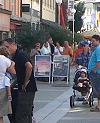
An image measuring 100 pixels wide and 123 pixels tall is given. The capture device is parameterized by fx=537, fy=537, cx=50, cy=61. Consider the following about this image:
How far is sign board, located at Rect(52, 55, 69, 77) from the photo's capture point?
2091 cm

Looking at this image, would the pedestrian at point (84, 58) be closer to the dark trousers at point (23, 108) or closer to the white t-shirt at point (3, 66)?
the dark trousers at point (23, 108)

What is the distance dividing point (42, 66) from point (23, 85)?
12.6m

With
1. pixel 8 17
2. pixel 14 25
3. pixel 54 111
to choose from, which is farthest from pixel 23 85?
pixel 14 25

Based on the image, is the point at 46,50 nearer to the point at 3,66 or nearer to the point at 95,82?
the point at 95,82

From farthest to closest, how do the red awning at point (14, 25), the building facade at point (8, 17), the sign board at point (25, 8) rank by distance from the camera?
the sign board at point (25, 8)
the red awning at point (14, 25)
the building facade at point (8, 17)

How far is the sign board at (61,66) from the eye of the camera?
20.9 meters

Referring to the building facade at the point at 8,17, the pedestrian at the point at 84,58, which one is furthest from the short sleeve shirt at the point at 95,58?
the building facade at the point at 8,17

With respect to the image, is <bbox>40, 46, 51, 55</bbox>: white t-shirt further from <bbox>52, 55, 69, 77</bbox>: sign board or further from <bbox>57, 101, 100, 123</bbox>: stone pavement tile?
<bbox>57, 101, 100, 123</bbox>: stone pavement tile

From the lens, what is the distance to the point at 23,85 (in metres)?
8.98

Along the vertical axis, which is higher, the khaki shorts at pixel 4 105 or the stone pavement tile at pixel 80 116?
the khaki shorts at pixel 4 105

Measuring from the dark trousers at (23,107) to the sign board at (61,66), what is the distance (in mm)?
11797

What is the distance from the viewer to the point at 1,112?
344 inches

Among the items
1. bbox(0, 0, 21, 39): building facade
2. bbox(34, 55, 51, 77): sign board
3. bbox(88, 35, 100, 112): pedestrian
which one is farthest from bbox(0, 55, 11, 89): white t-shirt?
bbox(0, 0, 21, 39): building facade

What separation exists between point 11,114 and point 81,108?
4.73 m
